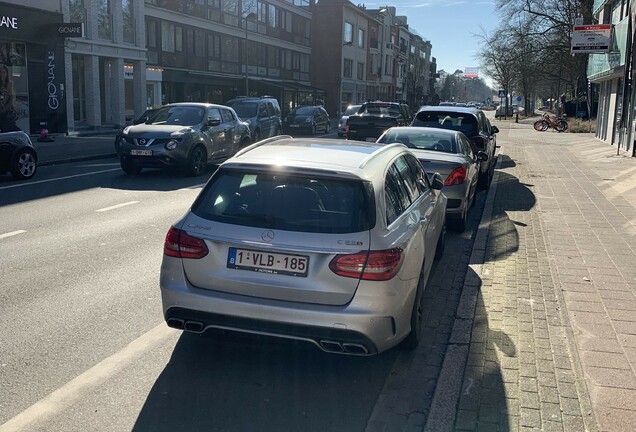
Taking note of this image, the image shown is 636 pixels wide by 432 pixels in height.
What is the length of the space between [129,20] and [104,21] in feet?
6.13

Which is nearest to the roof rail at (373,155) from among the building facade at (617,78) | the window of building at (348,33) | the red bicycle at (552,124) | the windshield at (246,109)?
the windshield at (246,109)

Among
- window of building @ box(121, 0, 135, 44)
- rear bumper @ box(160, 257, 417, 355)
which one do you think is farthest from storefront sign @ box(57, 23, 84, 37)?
rear bumper @ box(160, 257, 417, 355)

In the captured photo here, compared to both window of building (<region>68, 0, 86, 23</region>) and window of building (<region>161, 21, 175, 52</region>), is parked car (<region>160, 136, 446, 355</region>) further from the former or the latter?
window of building (<region>161, 21, 175, 52</region>)

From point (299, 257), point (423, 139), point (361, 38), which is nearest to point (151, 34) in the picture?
point (423, 139)

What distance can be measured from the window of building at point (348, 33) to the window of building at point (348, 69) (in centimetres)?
200

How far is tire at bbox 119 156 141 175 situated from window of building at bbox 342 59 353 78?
172 feet

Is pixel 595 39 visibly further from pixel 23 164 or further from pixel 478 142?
pixel 23 164

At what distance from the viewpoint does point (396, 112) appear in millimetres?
25391

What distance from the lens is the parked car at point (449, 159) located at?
29.4 ft

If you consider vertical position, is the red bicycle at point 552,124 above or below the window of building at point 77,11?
below

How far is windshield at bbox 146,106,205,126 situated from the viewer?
1488 cm

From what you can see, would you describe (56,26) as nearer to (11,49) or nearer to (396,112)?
(11,49)

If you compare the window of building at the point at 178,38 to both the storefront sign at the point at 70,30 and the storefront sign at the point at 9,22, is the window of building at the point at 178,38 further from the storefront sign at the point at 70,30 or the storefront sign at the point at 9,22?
the storefront sign at the point at 9,22

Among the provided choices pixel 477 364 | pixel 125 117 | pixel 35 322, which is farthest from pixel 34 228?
pixel 125 117
